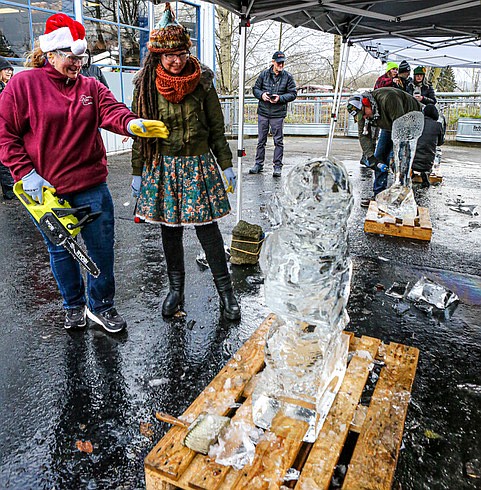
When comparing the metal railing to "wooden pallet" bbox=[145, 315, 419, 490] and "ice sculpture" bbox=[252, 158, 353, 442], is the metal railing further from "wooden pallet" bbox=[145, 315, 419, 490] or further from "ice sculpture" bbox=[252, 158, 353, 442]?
"ice sculpture" bbox=[252, 158, 353, 442]

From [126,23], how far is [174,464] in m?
11.8

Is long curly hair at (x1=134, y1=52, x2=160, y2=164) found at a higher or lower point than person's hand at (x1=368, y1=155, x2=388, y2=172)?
higher

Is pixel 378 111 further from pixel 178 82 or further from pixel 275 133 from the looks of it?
pixel 178 82

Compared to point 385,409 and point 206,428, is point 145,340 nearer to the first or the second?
point 206,428

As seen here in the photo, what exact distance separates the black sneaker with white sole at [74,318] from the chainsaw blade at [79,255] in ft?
1.69

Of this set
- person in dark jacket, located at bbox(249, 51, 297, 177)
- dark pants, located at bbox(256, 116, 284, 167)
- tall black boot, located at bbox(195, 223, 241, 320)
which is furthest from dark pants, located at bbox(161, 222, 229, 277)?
dark pants, located at bbox(256, 116, 284, 167)

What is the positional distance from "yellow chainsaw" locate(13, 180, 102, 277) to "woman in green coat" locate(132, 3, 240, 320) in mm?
480

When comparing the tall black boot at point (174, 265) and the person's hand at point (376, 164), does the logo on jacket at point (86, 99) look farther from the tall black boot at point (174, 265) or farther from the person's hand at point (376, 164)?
the person's hand at point (376, 164)

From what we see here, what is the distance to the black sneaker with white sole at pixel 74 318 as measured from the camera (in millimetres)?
3146

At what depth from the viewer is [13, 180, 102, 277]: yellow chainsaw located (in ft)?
8.50

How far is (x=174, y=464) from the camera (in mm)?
1727

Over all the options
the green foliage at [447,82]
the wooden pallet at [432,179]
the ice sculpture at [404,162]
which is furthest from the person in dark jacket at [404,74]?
the green foliage at [447,82]

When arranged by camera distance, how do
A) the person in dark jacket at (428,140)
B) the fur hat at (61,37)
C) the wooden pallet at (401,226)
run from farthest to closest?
the person in dark jacket at (428,140) < the wooden pallet at (401,226) < the fur hat at (61,37)

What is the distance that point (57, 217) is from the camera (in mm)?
2609
